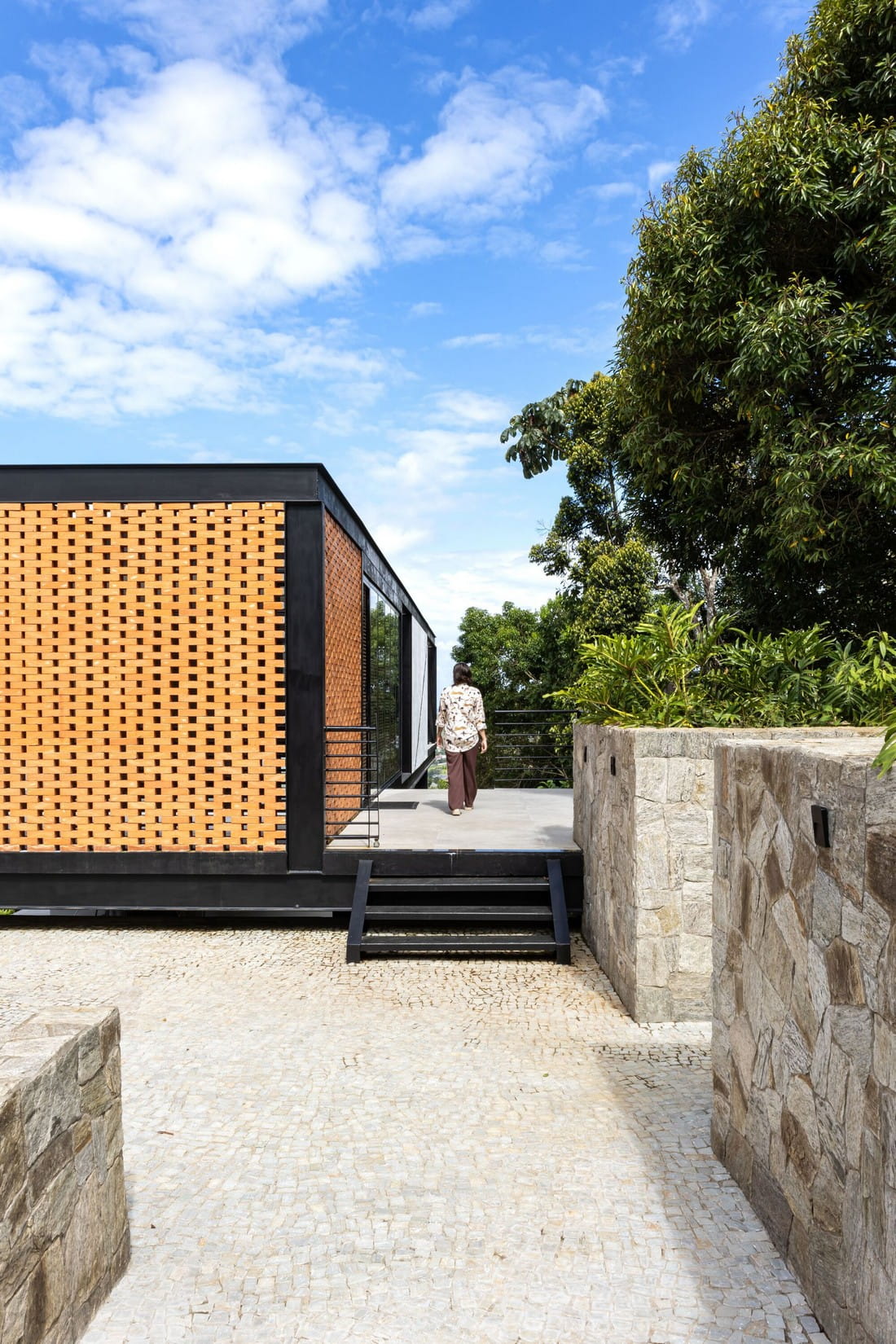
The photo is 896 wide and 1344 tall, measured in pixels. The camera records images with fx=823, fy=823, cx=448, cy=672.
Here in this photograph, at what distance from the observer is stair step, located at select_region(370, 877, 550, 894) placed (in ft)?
21.3

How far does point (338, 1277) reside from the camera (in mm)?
2594

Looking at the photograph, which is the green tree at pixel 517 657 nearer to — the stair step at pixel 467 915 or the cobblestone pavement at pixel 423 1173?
the stair step at pixel 467 915

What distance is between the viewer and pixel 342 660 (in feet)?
30.7

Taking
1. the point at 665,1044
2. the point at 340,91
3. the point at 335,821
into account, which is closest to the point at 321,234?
the point at 340,91

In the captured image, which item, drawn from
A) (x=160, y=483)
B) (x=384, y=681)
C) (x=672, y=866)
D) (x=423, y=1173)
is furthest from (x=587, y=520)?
(x=423, y=1173)

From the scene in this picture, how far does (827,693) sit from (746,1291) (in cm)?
360

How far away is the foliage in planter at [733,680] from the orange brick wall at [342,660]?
2.48 m

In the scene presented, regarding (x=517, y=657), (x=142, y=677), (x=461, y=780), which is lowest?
(x=461, y=780)

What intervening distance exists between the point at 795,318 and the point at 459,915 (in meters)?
6.01

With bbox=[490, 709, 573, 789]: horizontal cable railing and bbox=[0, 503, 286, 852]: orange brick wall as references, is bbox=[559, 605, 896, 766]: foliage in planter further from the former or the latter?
bbox=[490, 709, 573, 789]: horizontal cable railing

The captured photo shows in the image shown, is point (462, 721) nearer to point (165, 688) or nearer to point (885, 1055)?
point (165, 688)

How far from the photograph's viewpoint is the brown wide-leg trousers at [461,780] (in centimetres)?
864

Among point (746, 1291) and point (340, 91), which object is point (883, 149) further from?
point (746, 1291)

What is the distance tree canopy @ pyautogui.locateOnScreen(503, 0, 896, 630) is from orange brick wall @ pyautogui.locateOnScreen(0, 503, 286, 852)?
4.75 meters
